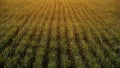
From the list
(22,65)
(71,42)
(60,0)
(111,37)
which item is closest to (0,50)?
(22,65)

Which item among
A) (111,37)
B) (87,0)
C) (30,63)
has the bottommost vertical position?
(87,0)

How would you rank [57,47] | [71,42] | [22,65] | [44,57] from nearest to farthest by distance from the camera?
[22,65] < [44,57] < [57,47] < [71,42]

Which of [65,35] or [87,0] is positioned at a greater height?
[65,35]

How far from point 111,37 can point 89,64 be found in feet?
11.1

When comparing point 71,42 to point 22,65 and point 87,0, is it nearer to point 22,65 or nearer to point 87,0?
point 22,65

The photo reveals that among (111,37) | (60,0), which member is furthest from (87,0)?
(111,37)

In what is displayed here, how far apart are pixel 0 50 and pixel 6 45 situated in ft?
1.87

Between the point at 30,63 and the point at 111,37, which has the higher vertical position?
the point at 30,63

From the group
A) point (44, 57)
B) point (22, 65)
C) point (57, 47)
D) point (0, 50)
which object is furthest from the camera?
point (57, 47)

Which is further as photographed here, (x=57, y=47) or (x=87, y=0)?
(x=87, y=0)

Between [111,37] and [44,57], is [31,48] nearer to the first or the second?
[44,57]

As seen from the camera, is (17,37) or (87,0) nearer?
(17,37)

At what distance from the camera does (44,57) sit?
672 cm

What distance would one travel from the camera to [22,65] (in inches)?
237
